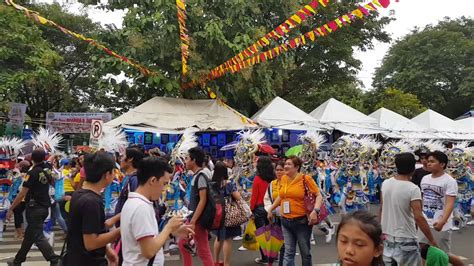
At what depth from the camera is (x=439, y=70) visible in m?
35.0

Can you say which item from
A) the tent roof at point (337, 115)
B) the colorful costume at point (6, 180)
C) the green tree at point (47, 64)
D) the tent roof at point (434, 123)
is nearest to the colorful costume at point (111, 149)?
the colorful costume at point (6, 180)

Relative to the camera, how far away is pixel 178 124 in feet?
49.5

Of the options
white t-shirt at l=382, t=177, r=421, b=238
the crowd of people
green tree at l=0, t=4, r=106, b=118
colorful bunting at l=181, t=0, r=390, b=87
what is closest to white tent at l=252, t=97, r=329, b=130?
colorful bunting at l=181, t=0, r=390, b=87

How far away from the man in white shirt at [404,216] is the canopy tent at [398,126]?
14.8m

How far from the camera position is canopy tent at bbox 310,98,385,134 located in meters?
17.5

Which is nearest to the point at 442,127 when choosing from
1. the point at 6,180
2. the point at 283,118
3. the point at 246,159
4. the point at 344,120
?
the point at 344,120

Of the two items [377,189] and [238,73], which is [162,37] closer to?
[238,73]

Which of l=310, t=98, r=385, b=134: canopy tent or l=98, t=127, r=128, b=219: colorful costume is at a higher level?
l=310, t=98, r=385, b=134: canopy tent

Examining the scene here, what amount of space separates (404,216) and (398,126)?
52.3 feet

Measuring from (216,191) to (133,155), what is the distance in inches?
46.8

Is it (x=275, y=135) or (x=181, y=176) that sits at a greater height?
(x=275, y=135)

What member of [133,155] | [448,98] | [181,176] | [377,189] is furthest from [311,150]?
[448,98]

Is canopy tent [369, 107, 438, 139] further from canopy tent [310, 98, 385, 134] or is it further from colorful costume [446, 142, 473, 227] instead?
colorful costume [446, 142, 473, 227]

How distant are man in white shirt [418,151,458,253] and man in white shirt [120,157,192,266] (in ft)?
10.5
